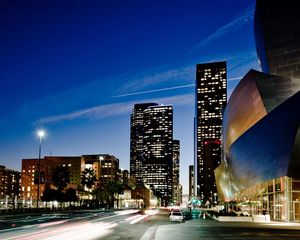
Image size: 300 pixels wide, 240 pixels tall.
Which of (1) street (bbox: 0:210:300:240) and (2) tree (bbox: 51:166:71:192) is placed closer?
(1) street (bbox: 0:210:300:240)

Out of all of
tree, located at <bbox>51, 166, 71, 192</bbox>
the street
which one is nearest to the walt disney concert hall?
the street

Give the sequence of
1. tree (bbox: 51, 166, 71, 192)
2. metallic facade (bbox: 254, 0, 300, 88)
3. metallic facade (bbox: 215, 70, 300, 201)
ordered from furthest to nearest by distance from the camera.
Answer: tree (bbox: 51, 166, 71, 192), metallic facade (bbox: 254, 0, 300, 88), metallic facade (bbox: 215, 70, 300, 201)

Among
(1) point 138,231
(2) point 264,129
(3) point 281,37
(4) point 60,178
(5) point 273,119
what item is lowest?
(1) point 138,231

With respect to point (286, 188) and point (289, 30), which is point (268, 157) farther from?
point (289, 30)

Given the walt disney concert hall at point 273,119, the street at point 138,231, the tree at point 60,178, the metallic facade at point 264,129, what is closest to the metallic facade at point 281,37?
the walt disney concert hall at point 273,119

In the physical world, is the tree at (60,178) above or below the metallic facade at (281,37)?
below

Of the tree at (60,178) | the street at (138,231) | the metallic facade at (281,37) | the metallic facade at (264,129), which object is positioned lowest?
the street at (138,231)

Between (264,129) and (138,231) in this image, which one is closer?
(138,231)

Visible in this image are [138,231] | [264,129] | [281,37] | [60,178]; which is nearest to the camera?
[138,231]

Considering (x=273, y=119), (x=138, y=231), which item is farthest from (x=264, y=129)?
(x=138, y=231)

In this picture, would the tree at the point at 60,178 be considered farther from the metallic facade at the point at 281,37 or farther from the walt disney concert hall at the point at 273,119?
the metallic facade at the point at 281,37

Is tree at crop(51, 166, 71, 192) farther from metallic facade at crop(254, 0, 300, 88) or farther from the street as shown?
the street

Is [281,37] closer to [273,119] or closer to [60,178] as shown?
[273,119]

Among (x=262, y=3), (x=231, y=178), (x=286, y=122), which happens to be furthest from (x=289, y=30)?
(x=231, y=178)
